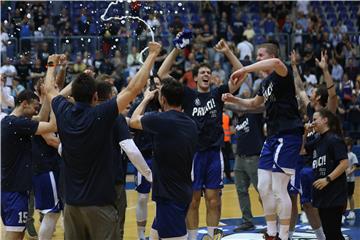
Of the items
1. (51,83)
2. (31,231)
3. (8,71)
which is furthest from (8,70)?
(51,83)

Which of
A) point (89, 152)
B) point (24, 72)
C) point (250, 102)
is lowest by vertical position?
point (89, 152)

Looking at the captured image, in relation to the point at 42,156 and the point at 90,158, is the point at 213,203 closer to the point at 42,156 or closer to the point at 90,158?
the point at 42,156

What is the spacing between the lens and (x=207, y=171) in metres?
10.9

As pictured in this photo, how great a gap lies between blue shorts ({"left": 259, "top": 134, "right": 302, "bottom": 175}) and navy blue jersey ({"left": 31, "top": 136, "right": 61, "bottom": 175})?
271cm

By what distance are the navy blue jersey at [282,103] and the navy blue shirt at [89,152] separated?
317 cm

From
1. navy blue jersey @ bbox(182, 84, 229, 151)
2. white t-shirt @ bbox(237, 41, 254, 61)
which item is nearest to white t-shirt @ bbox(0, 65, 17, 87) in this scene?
white t-shirt @ bbox(237, 41, 254, 61)

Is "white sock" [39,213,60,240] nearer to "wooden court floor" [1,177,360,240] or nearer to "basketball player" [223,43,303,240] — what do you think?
"wooden court floor" [1,177,360,240]

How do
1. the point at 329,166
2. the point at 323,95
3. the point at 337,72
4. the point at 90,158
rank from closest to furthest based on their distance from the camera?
the point at 90,158
the point at 329,166
the point at 323,95
the point at 337,72

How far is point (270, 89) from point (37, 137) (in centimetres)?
304

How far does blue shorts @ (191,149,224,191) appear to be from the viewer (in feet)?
35.6

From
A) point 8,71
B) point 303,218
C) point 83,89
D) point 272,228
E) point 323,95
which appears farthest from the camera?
point 8,71

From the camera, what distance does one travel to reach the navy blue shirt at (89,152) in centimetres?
735

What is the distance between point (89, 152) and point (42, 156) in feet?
10.9

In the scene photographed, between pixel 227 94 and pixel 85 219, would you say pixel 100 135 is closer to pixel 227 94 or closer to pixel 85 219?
pixel 85 219
